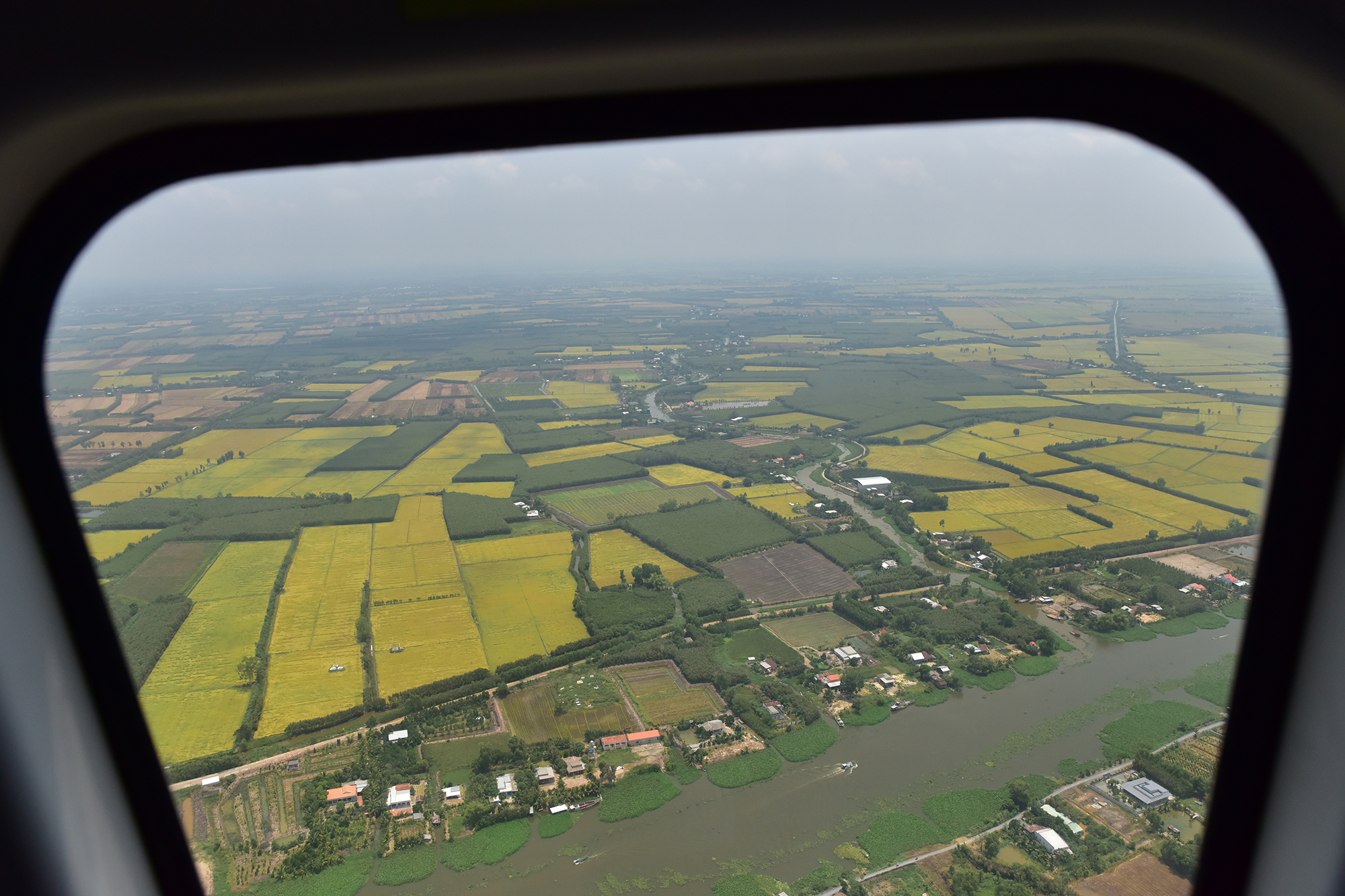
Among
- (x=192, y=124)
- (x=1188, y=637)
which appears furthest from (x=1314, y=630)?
(x=1188, y=637)

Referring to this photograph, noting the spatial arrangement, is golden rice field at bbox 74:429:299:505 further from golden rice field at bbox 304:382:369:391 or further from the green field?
the green field

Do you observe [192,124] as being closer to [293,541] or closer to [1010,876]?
[1010,876]

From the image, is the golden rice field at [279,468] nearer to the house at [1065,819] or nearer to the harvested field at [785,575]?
the harvested field at [785,575]

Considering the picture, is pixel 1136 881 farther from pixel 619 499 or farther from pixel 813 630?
pixel 619 499

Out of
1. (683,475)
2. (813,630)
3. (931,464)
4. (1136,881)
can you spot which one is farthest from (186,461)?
(1136,881)

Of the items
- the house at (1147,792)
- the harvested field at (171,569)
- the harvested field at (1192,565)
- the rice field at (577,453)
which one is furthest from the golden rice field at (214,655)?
the harvested field at (1192,565)
